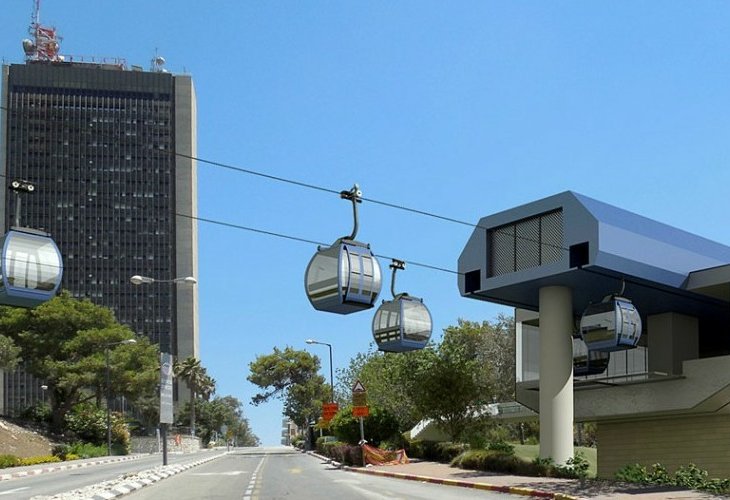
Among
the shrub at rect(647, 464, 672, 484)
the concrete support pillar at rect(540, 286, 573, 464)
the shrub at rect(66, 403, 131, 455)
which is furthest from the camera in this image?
the shrub at rect(66, 403, 131, 455)

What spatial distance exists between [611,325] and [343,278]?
1389 cm

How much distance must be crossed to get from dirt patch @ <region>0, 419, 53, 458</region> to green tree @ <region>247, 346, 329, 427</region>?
37082 mm

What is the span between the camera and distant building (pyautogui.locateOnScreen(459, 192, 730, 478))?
2919 cm

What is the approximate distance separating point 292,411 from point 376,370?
159 ft

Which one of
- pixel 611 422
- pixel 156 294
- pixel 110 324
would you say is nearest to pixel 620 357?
pixel 611 422

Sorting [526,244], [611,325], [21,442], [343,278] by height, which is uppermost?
[526,244]

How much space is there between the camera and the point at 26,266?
14.1 metres

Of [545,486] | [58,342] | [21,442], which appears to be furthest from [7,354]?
[545,486]

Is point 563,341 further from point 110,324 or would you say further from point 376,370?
point 110,324

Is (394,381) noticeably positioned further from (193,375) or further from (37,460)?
(193,375)

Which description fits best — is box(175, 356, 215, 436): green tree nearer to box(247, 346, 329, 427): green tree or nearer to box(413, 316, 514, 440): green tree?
box(247, 346, 329, 427): green tree

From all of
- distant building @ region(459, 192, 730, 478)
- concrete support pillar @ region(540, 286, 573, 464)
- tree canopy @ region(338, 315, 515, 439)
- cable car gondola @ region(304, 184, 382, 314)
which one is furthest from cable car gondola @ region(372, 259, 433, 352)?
tree canopy @ region(338, 315, 515, 439)

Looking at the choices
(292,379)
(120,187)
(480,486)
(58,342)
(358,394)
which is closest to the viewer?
(480,486)

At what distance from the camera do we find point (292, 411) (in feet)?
352
